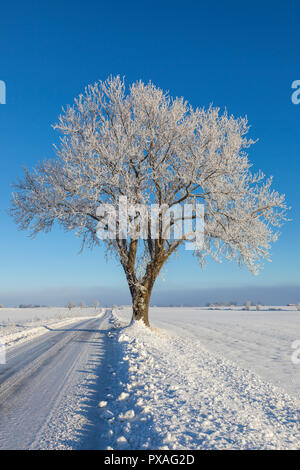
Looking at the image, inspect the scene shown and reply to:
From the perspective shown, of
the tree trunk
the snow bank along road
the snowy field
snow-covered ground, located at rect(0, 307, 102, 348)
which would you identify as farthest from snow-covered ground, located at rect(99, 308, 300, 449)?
snow-covered ground, located at rect(0, 307, 102, 348)

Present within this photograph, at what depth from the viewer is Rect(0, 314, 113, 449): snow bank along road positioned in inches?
160

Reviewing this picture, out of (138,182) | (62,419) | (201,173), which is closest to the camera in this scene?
(62,419)

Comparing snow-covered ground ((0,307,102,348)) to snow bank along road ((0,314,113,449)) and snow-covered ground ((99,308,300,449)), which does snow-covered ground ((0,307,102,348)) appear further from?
snow-covered ground ((99,308,300,449))


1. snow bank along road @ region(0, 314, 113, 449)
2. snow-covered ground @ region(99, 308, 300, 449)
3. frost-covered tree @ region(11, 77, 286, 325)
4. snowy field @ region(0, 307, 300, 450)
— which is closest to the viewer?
snow-covered ground @ region(99, 308, 300, 449)

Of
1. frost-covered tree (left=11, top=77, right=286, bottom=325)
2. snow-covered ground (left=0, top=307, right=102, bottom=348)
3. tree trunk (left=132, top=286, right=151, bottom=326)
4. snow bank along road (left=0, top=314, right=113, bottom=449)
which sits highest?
frost-covered tree (left=11, top=77, right=286, bottom=325)

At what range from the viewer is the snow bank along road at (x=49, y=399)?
13.3ft

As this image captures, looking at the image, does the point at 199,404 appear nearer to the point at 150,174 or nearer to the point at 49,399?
the point at 49,399

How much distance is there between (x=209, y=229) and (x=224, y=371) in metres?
8.61

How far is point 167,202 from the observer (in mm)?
15312

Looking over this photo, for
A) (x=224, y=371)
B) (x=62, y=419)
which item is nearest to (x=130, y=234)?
(x=224, y=371)

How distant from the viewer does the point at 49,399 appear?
5.62 m

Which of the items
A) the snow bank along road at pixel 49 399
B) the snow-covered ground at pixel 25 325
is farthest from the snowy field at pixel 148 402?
the snow-covered ground at pixel 25 325
